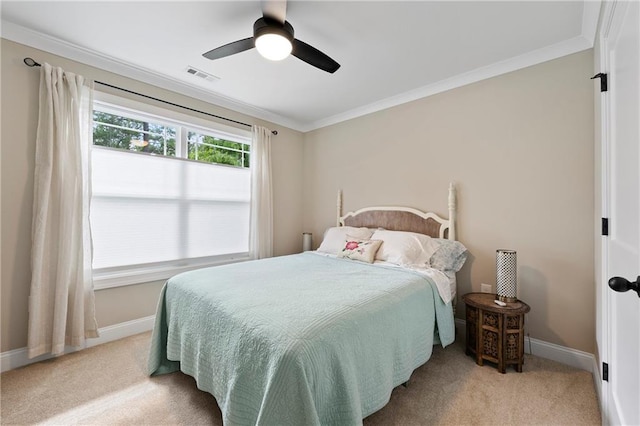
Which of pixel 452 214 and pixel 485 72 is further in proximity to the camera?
pixel 452 214

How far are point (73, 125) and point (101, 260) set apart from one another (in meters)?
1.21

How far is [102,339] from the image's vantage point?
252cm

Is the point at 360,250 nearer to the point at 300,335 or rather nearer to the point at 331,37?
the point at 300,335

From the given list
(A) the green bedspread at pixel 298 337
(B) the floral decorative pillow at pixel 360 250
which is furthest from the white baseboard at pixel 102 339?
(B) the floral decorative pillow at pixel 360 250

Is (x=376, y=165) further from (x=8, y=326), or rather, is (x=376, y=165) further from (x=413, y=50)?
(x=8, y=326)

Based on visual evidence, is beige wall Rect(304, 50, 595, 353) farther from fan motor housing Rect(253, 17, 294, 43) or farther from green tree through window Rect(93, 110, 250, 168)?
green tree through window Rect(93, 110, 250, 168)

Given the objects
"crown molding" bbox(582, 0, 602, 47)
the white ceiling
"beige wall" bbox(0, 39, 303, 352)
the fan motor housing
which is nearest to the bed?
"beige wall" bbox(0, 39, 303, 352)

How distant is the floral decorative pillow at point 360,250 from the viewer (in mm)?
2691

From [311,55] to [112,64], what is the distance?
198 cm

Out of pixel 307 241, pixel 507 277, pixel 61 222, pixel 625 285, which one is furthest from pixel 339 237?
pixel 61 222

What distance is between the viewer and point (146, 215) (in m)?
2.86

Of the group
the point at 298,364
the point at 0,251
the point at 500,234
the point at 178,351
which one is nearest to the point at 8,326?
the point at 0,251

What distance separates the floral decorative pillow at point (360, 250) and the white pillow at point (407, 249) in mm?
71

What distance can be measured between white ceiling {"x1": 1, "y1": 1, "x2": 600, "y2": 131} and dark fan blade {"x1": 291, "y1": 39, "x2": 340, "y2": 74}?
26 centimetres
